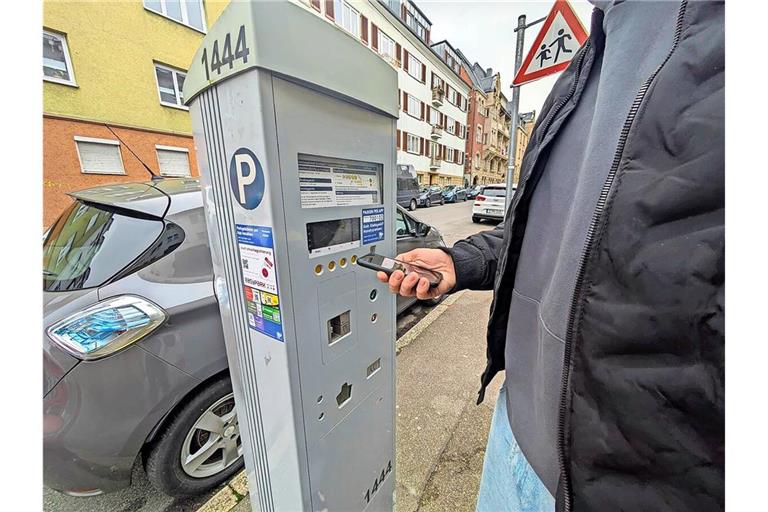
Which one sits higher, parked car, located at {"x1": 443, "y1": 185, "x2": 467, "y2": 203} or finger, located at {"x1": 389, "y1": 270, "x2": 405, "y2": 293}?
finger, located at {"x1": 389, "y1": 270, "x2": 405, "y2": 293}

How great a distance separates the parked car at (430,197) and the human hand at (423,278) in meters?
14.8

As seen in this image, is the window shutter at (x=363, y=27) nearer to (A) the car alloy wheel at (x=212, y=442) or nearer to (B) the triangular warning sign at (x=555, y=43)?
(B) the triangular warning sign at (x=555, y=43)

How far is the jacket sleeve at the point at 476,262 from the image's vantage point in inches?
43.6

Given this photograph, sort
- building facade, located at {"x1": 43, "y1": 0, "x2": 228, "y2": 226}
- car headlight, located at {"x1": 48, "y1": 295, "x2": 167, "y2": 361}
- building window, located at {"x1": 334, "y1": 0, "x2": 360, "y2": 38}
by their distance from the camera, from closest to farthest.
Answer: car headlight, located at {"x1": 48, "y1": 295, "x2": 167, "y2": 361} → building facade, located at {"x1": 43, "y1": 0, "x2": 228, "y2": 226} → building window, located at {"x1": 334, "y1": 0, "x2": 360, "y2": 38}

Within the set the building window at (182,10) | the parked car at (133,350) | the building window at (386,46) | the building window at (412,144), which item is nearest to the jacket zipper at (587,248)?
the parked car at (133,350)

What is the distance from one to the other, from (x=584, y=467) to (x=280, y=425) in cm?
79

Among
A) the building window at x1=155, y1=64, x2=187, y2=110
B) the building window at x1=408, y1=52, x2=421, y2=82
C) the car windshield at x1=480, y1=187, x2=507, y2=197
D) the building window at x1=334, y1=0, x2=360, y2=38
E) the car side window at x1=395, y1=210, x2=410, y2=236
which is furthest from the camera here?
the building window at x1=408, y1=52, x2=421, y2=82

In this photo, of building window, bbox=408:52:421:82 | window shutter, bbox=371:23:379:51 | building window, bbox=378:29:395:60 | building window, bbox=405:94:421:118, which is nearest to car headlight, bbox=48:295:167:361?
window shutter, bbox=371:23:379:51

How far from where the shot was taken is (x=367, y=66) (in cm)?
90

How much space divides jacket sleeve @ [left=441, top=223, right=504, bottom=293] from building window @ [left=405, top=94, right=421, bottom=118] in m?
20.3

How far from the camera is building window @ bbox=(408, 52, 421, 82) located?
19500 millimetres

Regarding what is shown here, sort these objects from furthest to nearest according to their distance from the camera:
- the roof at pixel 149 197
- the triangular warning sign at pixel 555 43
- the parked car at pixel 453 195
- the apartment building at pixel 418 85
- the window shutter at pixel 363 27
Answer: the parked car at pixel 453 195 < the apartment building at pixel 418 85 < the window shutter at pixel 363 27 < the triangular warning sign at pixel 555 43 < the roof at pixel 149 197

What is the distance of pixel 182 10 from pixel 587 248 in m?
12.6

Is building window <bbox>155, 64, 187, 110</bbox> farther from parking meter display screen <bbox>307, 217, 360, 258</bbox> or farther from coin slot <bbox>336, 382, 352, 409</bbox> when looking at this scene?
coin slot <bbox>336, 382, 352, 409</bbox>
